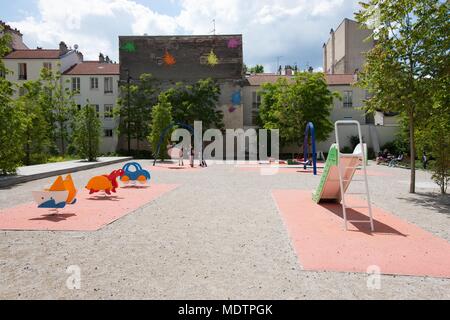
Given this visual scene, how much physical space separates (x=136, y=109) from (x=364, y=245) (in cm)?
3763

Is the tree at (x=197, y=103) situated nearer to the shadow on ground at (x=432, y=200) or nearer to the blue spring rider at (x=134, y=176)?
the blue spring rider at (x=134, y=176)

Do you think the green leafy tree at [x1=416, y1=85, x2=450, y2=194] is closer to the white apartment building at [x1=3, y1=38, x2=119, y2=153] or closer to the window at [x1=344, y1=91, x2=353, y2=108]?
the window at [x1=344, y1=91, x2=353, y2=108]

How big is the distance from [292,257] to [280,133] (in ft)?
105

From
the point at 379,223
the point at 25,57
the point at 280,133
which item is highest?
the point at 25,57

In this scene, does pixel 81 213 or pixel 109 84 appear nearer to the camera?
pixel 81 213

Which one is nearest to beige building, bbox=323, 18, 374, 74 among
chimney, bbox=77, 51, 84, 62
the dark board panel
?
the dark board panel

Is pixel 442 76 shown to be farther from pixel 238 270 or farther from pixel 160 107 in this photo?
pixel 160 107

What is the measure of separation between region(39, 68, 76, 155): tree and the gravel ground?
112 feet

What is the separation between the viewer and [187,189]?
1502cm

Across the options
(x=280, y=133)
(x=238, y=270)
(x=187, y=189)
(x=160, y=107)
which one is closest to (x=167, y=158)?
(x=160, y=107)

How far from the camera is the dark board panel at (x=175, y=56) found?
146 ft

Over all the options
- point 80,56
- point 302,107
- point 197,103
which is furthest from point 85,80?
point 302,107

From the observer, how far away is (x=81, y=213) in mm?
9930

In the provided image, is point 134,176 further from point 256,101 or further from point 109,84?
point 109,84
